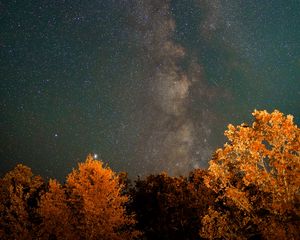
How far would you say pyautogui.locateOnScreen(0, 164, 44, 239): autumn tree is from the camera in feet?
105

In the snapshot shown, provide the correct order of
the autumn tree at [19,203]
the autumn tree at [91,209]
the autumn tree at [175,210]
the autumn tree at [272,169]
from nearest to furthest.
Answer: the autumn tree at [272,169] → the autumn tree at [91,209] → the autumn tree at [19,203] → the autumn tree at [175,210]

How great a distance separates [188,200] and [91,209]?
1604 cm

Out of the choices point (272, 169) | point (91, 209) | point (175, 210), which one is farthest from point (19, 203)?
point (272, 169)

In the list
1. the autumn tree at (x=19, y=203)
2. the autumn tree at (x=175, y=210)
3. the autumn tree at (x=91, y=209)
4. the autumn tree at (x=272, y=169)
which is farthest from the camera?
the autumn tree at (x=175, y=210)

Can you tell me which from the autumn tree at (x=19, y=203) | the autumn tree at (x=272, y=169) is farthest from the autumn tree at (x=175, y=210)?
the autumn tree at (x=272, y=169)

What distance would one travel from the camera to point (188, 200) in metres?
38.1

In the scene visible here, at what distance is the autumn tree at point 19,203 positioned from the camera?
31980mm

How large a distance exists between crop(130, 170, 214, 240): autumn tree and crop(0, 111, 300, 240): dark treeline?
0.39ft

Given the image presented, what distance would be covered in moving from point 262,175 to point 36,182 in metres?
46.9

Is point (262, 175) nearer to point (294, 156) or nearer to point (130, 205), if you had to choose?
point (294, 156)

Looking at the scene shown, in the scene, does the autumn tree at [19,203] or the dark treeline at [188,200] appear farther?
the autumn tree at [19,203]

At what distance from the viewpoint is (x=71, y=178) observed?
26828 millimetres

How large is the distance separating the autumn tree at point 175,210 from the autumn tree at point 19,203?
15.3 metres

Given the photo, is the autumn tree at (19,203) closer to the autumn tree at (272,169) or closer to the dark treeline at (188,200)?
the dark treeline at (188,200)
